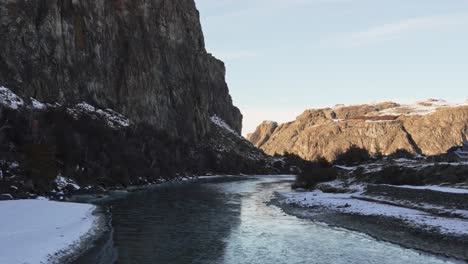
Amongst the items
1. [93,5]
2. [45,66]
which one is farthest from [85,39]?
[45,66]

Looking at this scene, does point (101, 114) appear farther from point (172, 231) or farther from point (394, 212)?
point (394, 212)

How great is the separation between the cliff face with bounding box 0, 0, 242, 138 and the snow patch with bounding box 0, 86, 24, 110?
11.8 meters

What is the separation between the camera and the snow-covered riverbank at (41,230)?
2228 centimetres

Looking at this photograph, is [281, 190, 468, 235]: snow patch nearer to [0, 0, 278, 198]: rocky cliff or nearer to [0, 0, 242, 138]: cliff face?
[0, 0, 278, 198]: rocky cliff

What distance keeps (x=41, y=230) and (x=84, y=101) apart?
11028 cm

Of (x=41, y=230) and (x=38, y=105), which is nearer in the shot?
(x=41, y=230)

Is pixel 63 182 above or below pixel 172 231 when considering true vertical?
above

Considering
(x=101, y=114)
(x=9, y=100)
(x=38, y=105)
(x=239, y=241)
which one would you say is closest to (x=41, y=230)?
(x=239, y=241)

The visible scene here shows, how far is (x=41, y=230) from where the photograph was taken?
91.2ft

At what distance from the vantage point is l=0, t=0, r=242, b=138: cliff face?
357ft

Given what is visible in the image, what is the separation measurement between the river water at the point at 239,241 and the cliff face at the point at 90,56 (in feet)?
239

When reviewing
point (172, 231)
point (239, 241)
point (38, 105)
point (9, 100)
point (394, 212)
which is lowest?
point (239, 241)

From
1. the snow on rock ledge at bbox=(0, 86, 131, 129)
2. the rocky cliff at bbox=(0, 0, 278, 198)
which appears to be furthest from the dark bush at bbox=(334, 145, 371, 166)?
the snow on rock ledge at bbox=(0, 86, 131, 129)

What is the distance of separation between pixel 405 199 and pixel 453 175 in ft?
36.3
